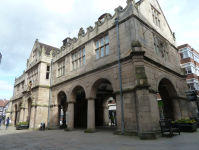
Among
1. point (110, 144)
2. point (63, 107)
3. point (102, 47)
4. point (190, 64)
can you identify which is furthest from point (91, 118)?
point (190, 64)

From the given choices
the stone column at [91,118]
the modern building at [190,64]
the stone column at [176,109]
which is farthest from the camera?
the modern building at [190,64]

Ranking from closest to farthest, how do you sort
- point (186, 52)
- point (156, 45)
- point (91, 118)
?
point (91, 118)
point (156, 45)
point (186, 52)

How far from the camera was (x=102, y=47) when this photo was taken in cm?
1331

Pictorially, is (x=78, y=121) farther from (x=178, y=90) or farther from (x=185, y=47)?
(x=185, y=47)

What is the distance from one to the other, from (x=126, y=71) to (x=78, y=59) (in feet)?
22.3

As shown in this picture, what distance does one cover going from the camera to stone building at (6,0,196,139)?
377 inches

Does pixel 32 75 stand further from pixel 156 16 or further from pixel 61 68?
pixel 156 16

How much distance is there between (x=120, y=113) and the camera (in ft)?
33.1

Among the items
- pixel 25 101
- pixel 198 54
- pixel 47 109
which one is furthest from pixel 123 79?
pixel 198 54

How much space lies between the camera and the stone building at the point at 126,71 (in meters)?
9.59

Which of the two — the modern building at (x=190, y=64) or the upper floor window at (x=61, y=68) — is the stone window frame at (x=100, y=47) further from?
the modern building at (x=190, y=64)

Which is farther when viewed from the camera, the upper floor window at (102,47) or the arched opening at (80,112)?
the arched opening at (80,112)

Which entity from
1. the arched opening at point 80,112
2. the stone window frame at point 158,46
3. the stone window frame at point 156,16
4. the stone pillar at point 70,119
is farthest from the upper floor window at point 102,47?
the arched opening at point 80,112

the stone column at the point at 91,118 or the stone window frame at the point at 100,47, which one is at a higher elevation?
the stone window frame at the point at 100,47
